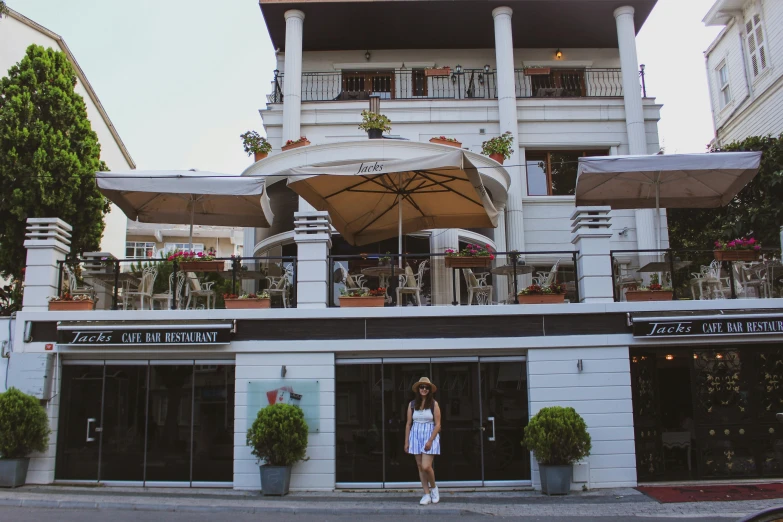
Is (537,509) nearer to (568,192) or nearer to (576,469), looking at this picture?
(576,469)

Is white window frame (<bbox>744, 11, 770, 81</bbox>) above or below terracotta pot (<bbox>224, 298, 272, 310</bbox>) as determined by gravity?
above

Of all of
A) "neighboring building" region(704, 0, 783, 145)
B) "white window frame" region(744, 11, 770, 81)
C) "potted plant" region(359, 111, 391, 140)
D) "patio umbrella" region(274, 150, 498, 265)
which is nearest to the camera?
"patio umbrella" region(274, 150, 498, 265)

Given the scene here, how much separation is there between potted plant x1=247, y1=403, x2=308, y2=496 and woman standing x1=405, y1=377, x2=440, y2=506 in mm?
1860

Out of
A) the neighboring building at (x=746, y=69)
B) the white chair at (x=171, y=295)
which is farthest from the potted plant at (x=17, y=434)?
the neighboring building at (x=746, y=69)

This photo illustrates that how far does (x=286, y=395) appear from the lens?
35.9 feet

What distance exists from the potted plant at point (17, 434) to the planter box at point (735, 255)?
11641 mm

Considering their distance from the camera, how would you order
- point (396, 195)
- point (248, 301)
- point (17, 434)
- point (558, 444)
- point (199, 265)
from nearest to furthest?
point (558, 444), point (17, 434), point (248, 301), point (199, 265), point (396, 195)

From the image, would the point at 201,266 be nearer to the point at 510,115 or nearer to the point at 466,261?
the point at 466,261

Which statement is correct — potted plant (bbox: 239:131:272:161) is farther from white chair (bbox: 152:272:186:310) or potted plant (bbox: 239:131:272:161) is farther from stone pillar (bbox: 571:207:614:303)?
stone pillar (bbox: 571:207:614:303)

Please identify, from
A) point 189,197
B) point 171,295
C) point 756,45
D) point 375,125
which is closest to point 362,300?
point 171,295

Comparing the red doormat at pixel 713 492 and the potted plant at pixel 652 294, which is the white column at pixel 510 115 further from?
the red doormat at pixel 713 492

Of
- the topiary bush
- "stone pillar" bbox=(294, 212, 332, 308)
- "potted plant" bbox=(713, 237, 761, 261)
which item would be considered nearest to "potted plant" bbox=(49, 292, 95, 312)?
"stone pillar" bbox=(294, 212, 332, 308)

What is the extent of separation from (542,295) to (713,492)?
3.89 meters

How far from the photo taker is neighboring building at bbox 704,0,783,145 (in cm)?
2030
